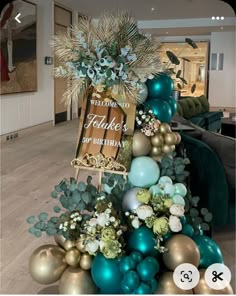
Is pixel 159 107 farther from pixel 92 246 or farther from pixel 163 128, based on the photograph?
pixel 92 246

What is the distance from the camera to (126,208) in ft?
5.55

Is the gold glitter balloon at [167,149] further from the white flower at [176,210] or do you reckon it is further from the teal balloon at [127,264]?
the teal balloon at [127,264]

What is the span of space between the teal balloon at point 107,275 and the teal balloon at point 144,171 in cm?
36

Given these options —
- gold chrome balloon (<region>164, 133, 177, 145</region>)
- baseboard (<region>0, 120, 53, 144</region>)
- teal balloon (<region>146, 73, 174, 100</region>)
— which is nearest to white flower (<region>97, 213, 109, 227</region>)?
gold chrome balloon (<region>164, 133, 177, 145</region>)

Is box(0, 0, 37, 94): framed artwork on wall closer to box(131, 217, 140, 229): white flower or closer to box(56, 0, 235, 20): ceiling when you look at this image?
box(56, 0, 235, 20): ceiling

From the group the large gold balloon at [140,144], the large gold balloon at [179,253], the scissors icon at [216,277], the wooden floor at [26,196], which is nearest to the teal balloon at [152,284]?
the large gold balloon at [179,253]

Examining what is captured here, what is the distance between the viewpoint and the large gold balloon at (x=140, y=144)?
1.69 metres

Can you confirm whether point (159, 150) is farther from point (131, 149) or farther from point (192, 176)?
point (192, 176)

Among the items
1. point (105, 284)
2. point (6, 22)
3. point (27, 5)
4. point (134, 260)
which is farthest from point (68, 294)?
point (27, 5)

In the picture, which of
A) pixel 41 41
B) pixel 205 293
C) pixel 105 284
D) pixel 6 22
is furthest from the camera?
pixel 41 41

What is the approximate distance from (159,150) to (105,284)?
2.05 ft

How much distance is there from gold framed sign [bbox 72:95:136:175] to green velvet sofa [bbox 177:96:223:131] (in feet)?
15.6

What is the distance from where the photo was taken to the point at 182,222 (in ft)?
5.49

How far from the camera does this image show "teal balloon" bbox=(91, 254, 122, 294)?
1500mm
